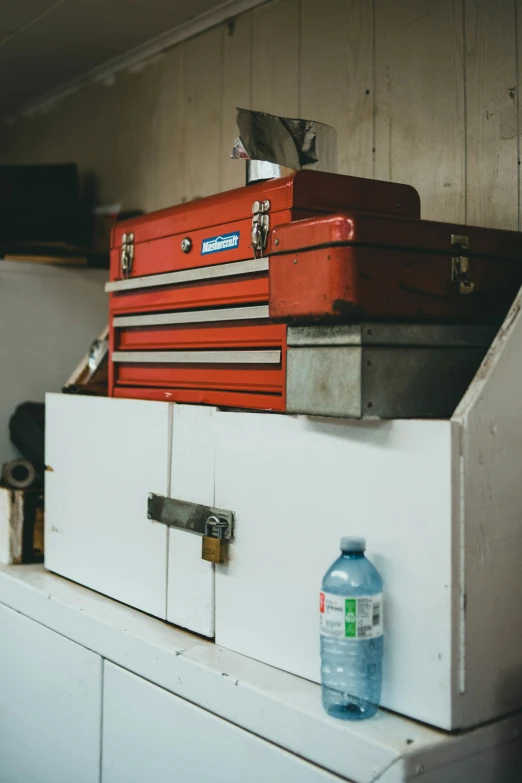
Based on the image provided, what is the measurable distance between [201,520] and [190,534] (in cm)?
6

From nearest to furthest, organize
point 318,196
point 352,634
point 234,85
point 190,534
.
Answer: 1. point 352,634
2. point 318,196
3. point 190,534
4. point 234,85

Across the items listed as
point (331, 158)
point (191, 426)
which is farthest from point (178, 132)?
point (191, 426)

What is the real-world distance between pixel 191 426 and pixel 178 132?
59.9 inches

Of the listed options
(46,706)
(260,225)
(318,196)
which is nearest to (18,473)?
(46,706)

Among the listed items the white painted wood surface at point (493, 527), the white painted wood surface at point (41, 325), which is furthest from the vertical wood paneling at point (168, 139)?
the white painted wood surface at point (493, 527)

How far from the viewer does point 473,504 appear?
1.28 metres

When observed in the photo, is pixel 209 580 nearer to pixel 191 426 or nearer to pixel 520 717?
pixel 191 426

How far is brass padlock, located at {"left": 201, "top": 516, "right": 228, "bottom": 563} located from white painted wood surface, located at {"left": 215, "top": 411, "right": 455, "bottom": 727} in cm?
2

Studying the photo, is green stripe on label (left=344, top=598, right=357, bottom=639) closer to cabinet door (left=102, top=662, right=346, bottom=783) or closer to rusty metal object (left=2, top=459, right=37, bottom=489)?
cabinet door (left=102, top=662, right=346, bottom=783)

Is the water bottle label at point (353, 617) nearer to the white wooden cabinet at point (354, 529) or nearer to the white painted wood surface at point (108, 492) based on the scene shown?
the white wooden cabinet at point (354, 529)

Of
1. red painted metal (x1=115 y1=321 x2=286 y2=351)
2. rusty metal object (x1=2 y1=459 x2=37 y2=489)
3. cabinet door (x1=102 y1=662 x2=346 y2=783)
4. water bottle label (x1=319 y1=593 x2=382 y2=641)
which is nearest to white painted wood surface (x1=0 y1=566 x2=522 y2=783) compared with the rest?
cabinet door (x1=102 y1=662 x2=346 y2=783)

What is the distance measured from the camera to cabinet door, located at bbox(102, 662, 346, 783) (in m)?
1.43

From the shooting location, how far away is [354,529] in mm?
1404

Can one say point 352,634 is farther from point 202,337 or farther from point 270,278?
point 202,337
